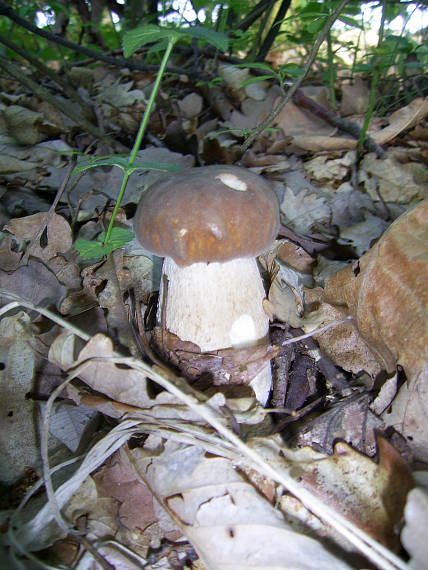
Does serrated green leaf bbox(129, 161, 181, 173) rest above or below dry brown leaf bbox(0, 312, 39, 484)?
above

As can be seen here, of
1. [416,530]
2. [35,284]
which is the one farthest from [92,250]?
[416,530]

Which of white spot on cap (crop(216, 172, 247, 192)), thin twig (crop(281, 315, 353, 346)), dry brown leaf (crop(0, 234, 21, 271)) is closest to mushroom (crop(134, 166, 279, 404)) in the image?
white spot on cap (crop(216, 172, 247, 192))

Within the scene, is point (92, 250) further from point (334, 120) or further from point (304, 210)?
point (334, 120)

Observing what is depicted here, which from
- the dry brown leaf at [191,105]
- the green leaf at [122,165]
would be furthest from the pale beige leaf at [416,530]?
the dry brown leaf at [191,105]

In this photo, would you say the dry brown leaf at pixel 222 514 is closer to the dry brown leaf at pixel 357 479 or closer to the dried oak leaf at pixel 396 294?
the dry brown leaf at pixel 357 479

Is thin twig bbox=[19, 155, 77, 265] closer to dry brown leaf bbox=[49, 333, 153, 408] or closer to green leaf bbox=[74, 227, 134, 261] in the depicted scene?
green leaf bbox=[74, 227, 134, 261]

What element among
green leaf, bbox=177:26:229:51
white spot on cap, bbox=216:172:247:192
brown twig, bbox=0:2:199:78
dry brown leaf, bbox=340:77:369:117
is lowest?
white spot on cap, bbox=216:172:247:192
